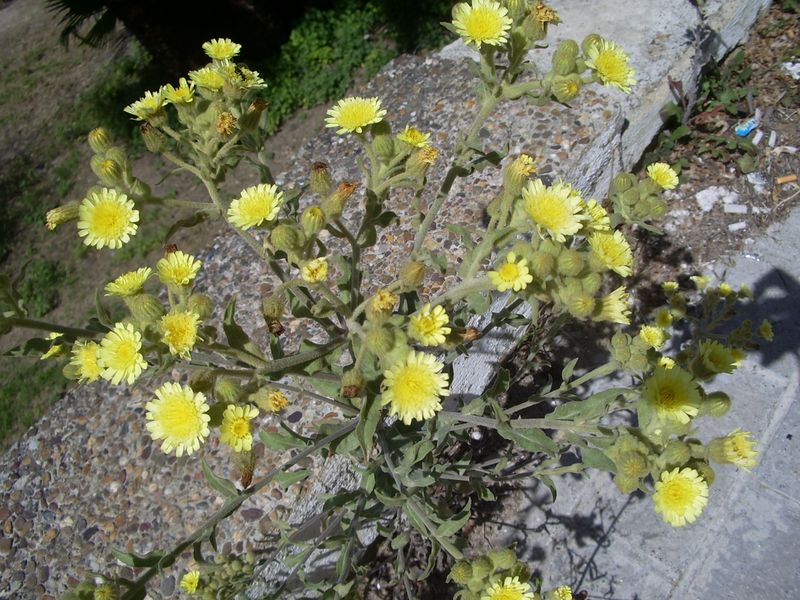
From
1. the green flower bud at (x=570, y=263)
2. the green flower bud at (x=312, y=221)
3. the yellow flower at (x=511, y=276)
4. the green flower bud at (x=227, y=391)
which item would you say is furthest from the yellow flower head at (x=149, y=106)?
the green flower bud at (x=570, y=263)

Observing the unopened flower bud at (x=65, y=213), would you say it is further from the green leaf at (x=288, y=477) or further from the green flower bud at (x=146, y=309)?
the green leaf at (x=288, y=477)

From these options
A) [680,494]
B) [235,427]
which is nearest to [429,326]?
[235,427]

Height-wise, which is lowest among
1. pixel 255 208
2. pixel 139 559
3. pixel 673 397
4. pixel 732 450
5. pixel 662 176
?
pixel 732 450

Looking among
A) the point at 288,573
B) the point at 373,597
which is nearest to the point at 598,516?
the point at 373,597

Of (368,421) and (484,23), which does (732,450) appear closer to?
(368,421)

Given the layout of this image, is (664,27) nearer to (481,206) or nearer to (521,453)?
(481,206)
